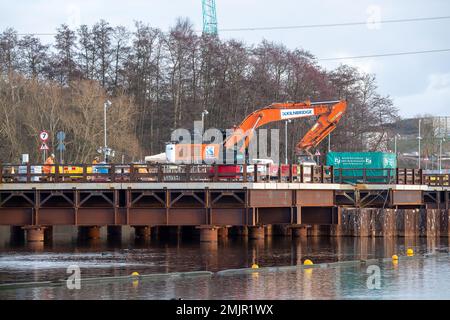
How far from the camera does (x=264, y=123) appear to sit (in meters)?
67.8

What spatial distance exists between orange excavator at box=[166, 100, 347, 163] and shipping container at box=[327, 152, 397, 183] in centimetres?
231

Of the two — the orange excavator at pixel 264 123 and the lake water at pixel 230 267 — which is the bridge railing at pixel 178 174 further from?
the lake water at pixel 230 267

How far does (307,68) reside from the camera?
117 metres

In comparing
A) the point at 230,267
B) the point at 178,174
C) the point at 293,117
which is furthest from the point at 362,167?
the point at 230,267

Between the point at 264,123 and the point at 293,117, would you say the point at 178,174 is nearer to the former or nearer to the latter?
the point at 264,123

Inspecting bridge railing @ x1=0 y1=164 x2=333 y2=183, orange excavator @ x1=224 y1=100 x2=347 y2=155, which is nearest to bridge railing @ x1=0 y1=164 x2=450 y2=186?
bridge railing @ x1=0 y1=164 x2=333 y2=183

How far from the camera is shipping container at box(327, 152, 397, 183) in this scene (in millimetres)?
66312

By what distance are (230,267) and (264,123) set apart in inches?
1092

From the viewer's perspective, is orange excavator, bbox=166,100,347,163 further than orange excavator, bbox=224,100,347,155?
No

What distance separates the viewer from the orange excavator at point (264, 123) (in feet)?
214

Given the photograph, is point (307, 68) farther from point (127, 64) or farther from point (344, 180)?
point (344, 180)

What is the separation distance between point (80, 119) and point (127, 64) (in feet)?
80.5

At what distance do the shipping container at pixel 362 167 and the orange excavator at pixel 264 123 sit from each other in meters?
2.31

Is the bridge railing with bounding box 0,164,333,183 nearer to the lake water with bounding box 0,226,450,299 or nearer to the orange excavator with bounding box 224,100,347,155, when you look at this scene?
the lake water with bounding box 0,226,450,299
